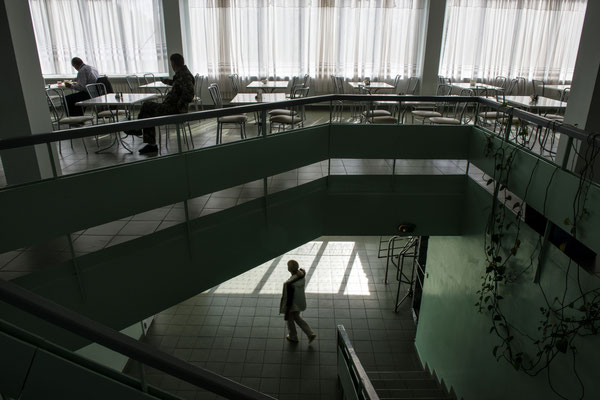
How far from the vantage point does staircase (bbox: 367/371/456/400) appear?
556 cm

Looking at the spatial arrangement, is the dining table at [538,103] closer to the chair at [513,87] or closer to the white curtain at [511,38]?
the chair at [513,87]

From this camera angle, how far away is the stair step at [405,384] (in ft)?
19.1

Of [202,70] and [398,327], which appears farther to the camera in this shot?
[202,70]

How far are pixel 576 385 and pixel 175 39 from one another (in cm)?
917

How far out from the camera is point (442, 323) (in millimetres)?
5859

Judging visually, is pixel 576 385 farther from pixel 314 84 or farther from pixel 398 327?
pixel 314 84

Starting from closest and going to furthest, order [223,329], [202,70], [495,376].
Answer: [495,376], [223,329], [202,70]

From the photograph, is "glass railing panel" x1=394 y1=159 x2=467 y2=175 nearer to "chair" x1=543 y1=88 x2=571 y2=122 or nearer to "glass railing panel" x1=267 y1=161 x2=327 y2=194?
"glass railing panel" x1=267 y1=161 x2=327 y2=194

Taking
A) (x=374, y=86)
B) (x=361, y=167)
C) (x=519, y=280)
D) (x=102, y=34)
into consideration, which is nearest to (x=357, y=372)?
(x=519, y=280)

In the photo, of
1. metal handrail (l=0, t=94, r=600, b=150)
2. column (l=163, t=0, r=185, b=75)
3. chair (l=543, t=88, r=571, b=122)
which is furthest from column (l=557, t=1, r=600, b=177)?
column (l=163, t=0, r=185, b=75)

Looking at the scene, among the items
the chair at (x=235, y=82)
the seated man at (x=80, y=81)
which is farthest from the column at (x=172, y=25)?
the seated man at (x=80, y=81)

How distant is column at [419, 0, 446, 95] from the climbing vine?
19.2ft

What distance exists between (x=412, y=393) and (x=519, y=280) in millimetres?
2722

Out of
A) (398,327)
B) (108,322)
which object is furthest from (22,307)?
(398,327)
